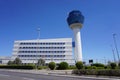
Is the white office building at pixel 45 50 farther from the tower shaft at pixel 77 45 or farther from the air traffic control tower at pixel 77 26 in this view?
the tower shaft at pixel 77 45

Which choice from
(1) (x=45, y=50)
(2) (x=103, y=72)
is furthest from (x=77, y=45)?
(2) (x=103, y=72)

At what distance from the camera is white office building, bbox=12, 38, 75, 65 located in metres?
102

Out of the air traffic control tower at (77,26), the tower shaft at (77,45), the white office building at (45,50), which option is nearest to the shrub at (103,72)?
the tower shaft at (77,45)

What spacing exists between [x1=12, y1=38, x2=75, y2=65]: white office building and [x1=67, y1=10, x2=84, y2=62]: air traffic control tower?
30.5 m

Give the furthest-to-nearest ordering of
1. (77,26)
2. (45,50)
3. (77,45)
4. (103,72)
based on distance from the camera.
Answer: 1. (45,50)
2. (77,26)
3. (77,45)
4. (103,72)

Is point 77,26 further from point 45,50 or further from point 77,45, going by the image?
point 45,50

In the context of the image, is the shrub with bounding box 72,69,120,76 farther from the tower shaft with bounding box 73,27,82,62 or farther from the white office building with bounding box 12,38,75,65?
the white office building with bounding box 12,38,75,65

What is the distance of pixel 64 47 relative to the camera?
4063 inches

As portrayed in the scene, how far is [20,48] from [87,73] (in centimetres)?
8526

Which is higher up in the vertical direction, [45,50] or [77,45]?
[45,50]

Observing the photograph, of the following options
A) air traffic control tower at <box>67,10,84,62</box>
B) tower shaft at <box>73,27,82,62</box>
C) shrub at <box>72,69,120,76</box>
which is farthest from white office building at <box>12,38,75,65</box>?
shrub at <box>72,69,120,76</box>

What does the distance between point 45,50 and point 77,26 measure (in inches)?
1492

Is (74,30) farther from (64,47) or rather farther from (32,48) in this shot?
(32,48)

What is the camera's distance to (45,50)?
103 m
